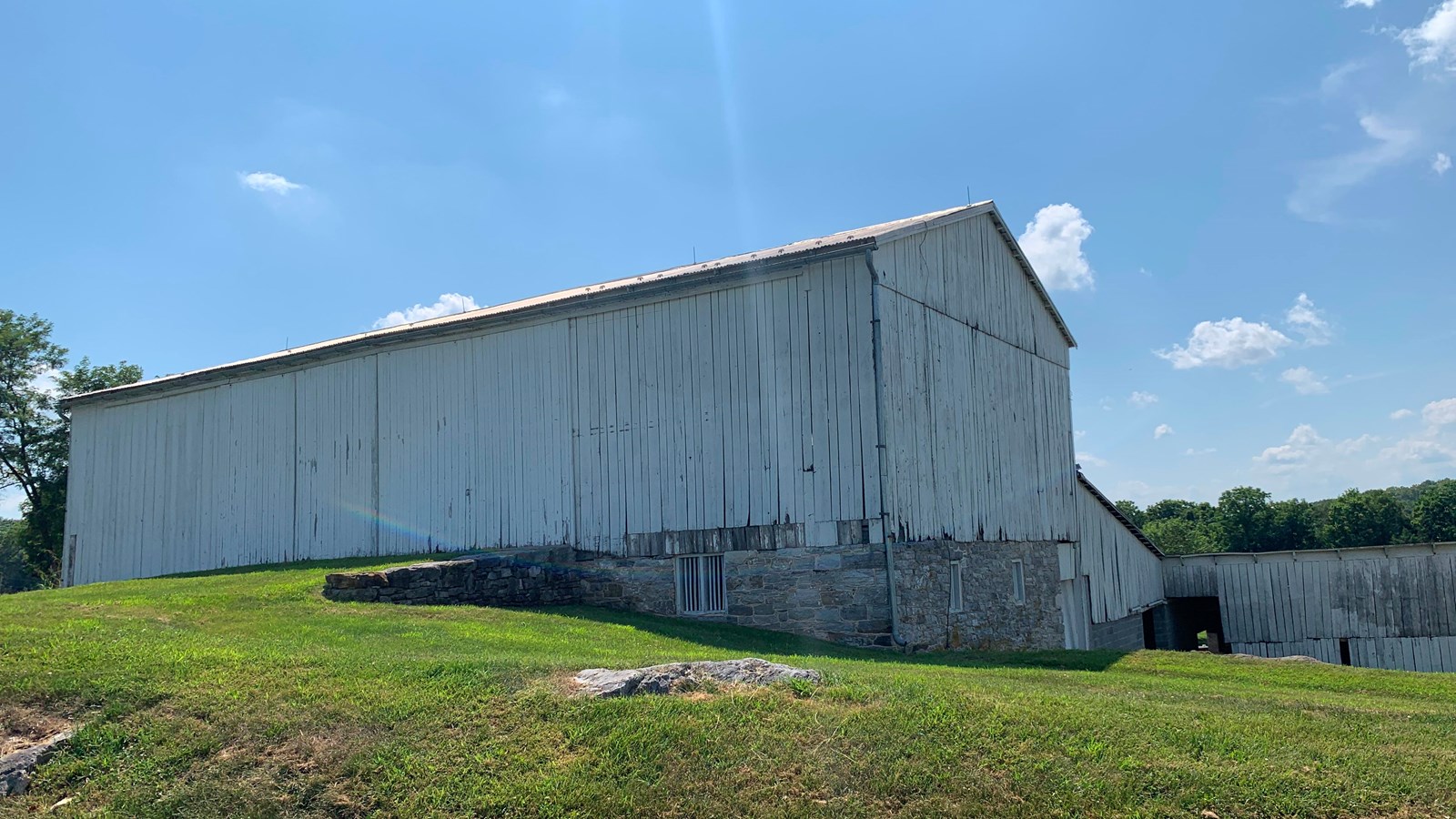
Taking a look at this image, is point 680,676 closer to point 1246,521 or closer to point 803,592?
point 803,592

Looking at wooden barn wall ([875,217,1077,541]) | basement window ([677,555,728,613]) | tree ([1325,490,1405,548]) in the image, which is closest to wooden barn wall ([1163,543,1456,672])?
wooden barn wall ([875,217,1077,541])

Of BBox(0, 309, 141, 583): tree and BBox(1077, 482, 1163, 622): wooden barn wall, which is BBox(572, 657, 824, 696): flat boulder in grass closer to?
BBox(1077, 482, 1163, 622): wooden barn wall

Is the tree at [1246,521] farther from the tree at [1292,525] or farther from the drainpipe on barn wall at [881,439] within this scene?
the drainpipe on barn wall at [881,439]

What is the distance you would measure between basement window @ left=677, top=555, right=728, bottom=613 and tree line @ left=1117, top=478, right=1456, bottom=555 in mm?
52139

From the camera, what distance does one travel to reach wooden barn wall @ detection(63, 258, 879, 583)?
Answer: 1797cm

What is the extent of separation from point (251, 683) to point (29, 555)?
40118mm

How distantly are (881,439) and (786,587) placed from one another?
3.04 m

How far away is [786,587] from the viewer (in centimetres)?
1784

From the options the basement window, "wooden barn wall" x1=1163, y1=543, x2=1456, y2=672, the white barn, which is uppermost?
the white barn

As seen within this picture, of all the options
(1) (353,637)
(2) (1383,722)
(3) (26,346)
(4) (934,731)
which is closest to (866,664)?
(4) (934,731)

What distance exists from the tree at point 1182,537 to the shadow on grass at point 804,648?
5886 cm

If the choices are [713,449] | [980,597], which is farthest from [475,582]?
[980,597]

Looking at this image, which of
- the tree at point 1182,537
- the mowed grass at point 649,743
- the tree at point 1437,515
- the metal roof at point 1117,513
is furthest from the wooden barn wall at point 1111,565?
the tree at point 1182,537

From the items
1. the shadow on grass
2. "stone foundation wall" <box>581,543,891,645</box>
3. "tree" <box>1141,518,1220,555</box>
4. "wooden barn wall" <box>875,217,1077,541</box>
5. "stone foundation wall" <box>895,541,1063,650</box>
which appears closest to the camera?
the shadow on grass
